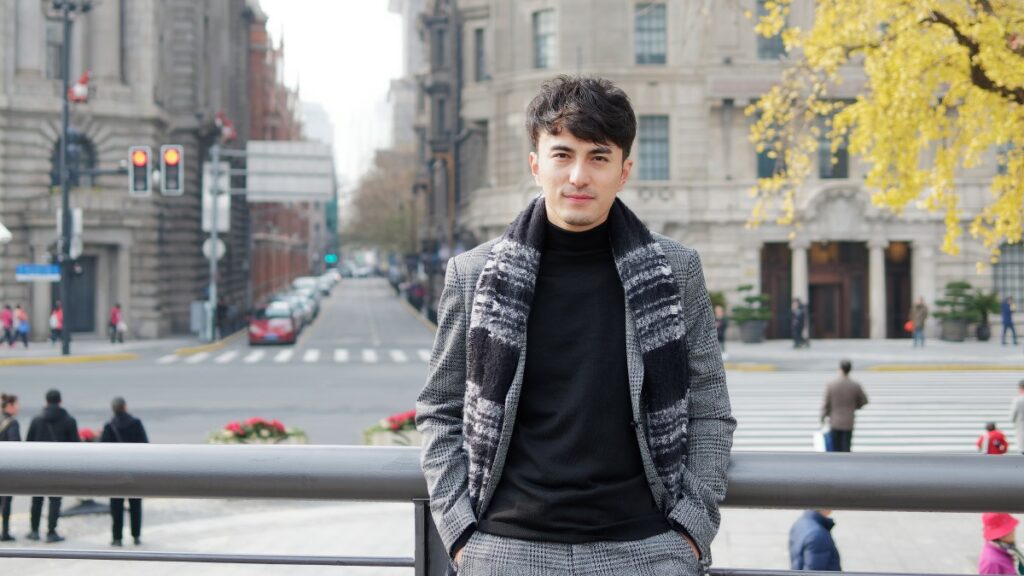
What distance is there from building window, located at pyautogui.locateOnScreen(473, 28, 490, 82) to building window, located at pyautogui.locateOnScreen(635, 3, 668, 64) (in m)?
Answer: 9.08

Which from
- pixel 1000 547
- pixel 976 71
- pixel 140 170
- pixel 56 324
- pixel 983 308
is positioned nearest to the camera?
pixel 1000 547

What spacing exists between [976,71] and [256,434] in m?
9.75

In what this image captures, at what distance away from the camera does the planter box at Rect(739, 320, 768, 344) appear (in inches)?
1590

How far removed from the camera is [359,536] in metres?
7.17

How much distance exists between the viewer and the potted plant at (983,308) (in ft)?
132

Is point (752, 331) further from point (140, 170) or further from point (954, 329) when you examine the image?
point (140, 170)

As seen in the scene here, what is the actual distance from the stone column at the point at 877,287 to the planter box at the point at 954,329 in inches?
91.3

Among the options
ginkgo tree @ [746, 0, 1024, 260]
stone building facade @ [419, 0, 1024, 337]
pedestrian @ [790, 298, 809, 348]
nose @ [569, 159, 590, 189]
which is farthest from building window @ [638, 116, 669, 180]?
nose @ [569, 159, 590, 189]

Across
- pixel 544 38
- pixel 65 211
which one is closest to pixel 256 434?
pixel 65 211

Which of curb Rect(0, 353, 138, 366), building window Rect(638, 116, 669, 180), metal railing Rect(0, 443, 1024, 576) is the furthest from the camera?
building window Rect(638, 116, 669, 180)

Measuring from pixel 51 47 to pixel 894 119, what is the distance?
128ft

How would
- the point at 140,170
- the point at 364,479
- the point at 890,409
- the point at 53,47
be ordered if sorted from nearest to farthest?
1. the point at 364,479
2. the point at 890,409
3. the point at 140,170
4. the point at 53,47

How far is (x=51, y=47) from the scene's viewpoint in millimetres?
43250

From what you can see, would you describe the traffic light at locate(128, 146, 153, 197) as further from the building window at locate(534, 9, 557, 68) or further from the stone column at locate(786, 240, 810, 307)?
the stone column at locate(786, 240, 810, 307)
